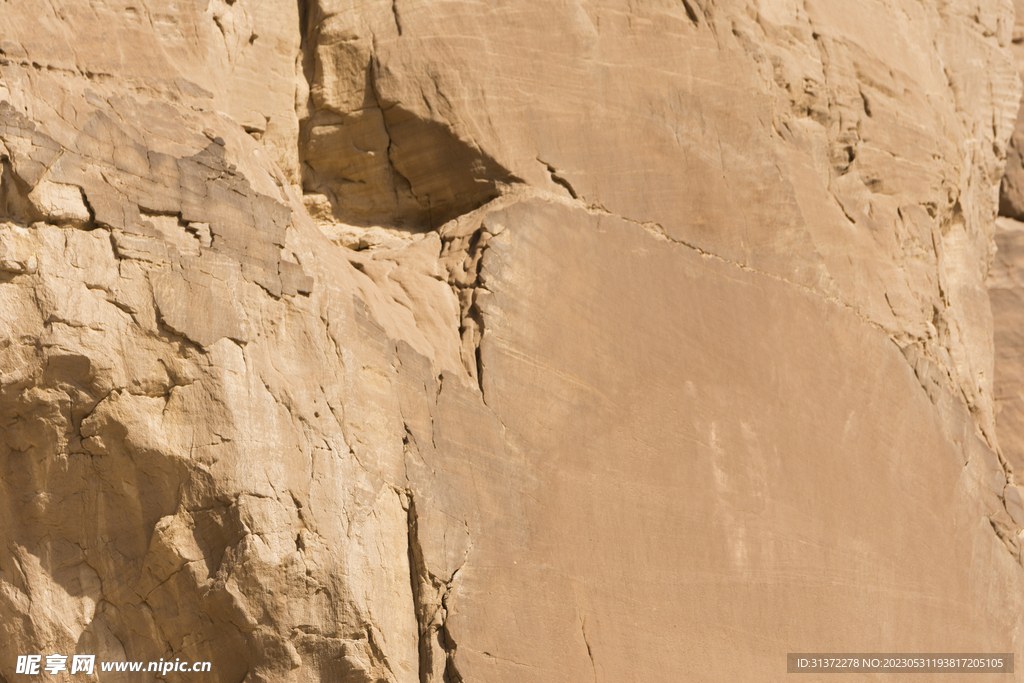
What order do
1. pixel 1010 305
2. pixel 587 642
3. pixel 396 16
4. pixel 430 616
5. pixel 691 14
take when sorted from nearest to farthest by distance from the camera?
pixel 430 616, pixel 587 642, pixel 396 16, pixel 691 14, pixel 1010 305

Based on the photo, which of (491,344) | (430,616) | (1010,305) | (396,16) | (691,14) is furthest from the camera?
(1010,305)

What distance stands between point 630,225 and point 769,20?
1100 mm

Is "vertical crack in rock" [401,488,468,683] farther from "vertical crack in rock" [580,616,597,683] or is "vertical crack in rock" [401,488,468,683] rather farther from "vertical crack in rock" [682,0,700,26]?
"vertical crack in rock" [682,0,700,26]

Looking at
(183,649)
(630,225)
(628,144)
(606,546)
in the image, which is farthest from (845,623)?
(183,649)

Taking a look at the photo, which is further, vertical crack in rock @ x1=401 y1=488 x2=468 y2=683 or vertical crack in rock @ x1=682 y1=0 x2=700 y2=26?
vertical crack in rock @ x1=682 y1=0 x2=700 y2=26

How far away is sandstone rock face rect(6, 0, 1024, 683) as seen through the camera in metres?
2.09

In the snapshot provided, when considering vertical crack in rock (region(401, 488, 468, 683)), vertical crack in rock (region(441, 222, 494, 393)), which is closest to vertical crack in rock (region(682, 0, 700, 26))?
vertical crack in rock (region(441, 222, 494, 393))

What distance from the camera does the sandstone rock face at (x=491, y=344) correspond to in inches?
82.2

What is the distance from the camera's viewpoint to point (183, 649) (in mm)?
2094

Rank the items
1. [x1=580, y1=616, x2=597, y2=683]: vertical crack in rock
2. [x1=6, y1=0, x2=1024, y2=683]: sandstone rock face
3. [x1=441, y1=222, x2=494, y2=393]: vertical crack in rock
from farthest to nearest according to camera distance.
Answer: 1. [x1=441, y1=222, x2=494, y2=393]: vertical crack in rock
2. [x1=580, y1=616, x2=597, y2=683]: vertical crack in rock
3. [x1=6, y1=0, x2=1024, y2=683]: sandstone rock face

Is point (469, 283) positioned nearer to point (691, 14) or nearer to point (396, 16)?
point (396, 16)

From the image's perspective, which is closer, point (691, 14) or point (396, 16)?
point (396, 16)

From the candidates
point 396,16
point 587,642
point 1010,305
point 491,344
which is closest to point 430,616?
point 587,642

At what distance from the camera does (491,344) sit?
2531 millimetres
